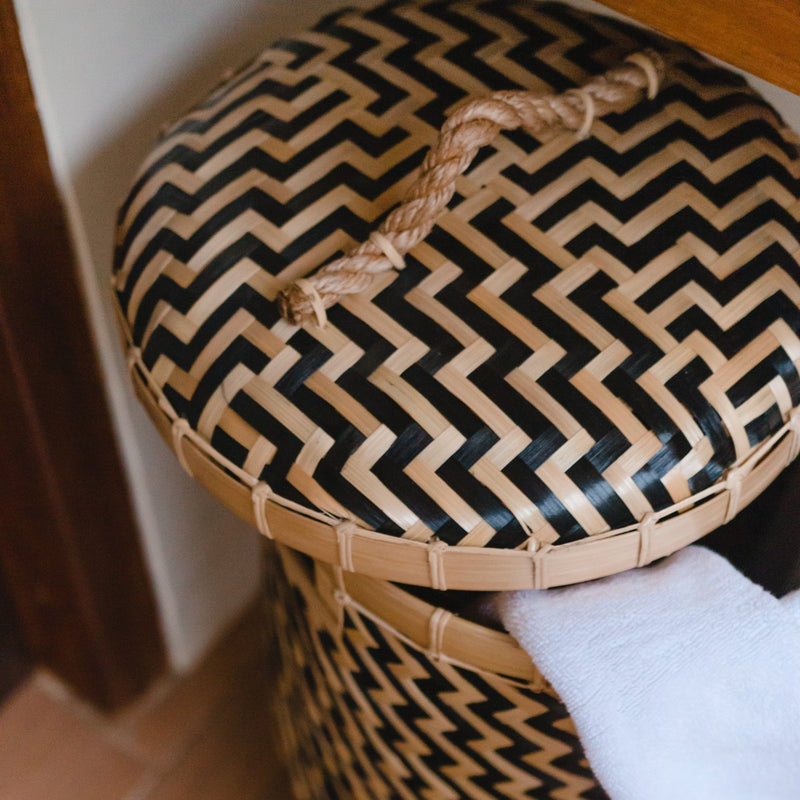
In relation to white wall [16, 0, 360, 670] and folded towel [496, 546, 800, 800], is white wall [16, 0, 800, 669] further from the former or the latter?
folded towel [496, 546, 800, 800]

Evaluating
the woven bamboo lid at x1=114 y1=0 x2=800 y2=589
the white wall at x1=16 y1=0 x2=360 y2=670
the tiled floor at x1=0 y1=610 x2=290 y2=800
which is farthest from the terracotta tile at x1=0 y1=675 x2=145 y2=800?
the woven bamboo lid at x1=114 y1=0 x2=800 y2=589

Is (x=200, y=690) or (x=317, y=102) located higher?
(x=317, y=102)

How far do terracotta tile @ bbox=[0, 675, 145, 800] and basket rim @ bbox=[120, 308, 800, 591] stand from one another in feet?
2.20

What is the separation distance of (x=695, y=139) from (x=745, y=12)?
131mm

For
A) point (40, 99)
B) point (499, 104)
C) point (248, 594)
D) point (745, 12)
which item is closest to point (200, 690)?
point (248, 594)

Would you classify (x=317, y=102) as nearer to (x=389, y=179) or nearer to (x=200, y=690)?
(x=389, y=179)

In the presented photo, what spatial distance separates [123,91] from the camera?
28.0 inches

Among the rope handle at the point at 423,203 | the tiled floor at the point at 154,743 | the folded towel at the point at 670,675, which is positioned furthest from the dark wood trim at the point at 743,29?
the tiled floor at the point at 154,743

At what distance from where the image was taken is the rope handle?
1.61 ft

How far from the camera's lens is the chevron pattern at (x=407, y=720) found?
564 mm

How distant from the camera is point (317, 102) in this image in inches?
23.0

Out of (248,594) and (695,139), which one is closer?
(695,139)

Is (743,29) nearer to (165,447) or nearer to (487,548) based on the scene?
(487,548)

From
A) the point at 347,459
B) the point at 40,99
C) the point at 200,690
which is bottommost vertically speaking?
the point at 200,690
